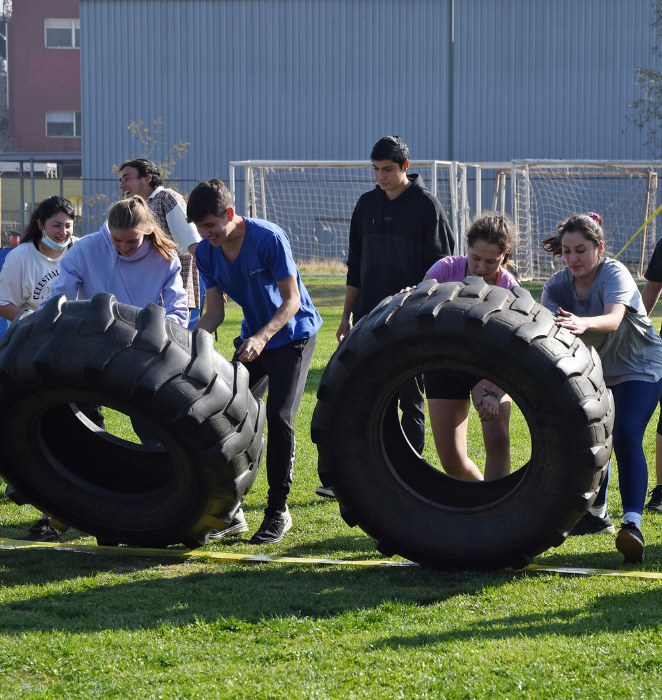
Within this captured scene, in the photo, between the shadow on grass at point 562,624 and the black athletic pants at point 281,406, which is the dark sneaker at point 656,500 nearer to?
the shadow on grass at point 562,624

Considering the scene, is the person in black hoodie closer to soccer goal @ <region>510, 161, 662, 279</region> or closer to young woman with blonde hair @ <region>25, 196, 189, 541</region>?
young woman with blonde hair @ <region>25, 196, 189, 541</region>

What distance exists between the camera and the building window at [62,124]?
124 ft

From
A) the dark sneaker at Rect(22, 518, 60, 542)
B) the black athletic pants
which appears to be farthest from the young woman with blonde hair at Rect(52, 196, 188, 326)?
the dark sneaker at Rect(22, 518, 60, 542)

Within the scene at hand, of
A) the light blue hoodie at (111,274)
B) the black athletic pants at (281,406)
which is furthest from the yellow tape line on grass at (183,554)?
the light blue hoodie at (111,274)

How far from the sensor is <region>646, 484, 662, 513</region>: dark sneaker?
5.00 meters

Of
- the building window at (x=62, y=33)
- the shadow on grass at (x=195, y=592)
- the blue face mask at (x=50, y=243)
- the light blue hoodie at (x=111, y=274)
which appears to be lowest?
the shadow on grass at (x=195, y=592)

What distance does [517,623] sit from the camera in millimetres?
3439

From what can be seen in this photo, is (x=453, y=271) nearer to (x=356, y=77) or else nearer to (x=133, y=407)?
(x=133, y=407)

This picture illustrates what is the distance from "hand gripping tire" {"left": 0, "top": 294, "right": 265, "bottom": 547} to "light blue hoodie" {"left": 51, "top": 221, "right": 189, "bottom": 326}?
70 centimetres

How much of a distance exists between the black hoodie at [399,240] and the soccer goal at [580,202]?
13.4 m

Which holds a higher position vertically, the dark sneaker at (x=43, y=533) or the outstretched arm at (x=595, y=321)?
the outstretched arm at (x=595, y=321)

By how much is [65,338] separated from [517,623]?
2.12 m

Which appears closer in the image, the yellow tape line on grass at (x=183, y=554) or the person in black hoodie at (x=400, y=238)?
the yellow tape line on grass at (x=183, y=554)

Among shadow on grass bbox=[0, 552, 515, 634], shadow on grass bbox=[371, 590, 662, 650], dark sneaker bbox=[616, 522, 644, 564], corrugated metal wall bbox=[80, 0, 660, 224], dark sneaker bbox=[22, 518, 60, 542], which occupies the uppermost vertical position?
corrugated metal wall bbox=[80, 0, 660, 224]
